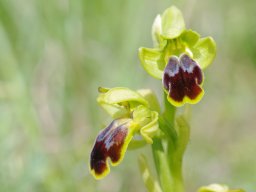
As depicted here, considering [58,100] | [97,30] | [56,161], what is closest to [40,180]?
[56,161]

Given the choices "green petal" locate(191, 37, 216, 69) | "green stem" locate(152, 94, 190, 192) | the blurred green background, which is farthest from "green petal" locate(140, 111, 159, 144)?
→ the blurred green background

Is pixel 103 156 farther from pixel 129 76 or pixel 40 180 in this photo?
pixel 129 76

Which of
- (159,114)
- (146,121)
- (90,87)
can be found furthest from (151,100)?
(90,87)

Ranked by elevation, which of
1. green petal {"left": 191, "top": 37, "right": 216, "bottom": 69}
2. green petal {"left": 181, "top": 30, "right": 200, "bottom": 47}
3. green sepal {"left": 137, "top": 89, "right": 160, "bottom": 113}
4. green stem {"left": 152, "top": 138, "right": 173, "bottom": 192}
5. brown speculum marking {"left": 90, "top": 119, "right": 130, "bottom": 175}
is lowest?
green stem {"left": 152, "top": 138, "right": 173, "bottom": 192}

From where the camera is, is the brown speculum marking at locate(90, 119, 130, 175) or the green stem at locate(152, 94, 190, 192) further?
the green stem at locate(152, 94, 190, 192)

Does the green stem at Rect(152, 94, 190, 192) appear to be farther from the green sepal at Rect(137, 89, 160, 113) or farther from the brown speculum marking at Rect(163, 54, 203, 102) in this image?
the brown speculum marking at Rect(163, 54, 203, 102)

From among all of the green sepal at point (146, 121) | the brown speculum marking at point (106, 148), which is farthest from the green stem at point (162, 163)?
the brown speculum marking at point (106, 148)

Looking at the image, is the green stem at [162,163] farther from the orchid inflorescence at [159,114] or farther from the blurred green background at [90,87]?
the blurred green background at [90,87]
